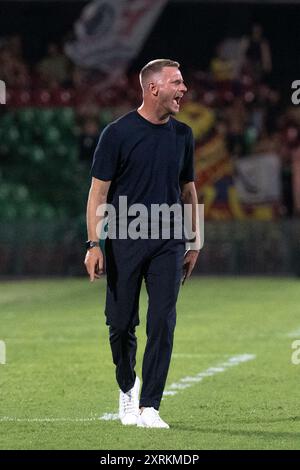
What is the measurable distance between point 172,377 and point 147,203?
134 inches

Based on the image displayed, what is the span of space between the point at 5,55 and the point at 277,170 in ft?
22.5

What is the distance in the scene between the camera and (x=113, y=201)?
831cm

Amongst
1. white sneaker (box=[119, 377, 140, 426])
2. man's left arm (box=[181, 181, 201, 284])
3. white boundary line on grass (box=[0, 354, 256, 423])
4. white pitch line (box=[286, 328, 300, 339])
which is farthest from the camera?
white pitch line (box=[286, 328, 300, 339])

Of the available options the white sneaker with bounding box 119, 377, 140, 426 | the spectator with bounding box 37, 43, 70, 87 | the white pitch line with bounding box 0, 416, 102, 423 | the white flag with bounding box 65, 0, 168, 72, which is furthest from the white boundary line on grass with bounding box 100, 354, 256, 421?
the spectator with bounding box 37, 43, 70, 87

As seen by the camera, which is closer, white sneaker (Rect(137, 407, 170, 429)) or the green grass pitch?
the green grass pitch

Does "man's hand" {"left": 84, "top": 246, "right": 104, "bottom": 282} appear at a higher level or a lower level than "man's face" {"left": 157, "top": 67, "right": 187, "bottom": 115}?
lower

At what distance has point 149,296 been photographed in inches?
327

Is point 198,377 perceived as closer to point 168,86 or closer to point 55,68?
point 168,86

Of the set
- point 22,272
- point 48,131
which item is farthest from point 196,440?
point 48,131

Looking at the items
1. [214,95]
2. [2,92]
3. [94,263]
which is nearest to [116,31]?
[214,95]

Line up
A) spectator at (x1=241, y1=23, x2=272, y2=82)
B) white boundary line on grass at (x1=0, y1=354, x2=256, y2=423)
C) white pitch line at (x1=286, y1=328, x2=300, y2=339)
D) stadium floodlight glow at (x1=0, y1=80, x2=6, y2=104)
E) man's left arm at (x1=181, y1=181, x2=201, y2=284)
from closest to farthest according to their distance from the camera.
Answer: man's left arm at (x1=181, y1=181, x2=201, y2=284) < white boundary line on grass at (x1=0, y1=354, x2=256, y2=423) < white pitch line at (x1=286, y1=328, x2=300, y2=339) < stadium floodlight glow at (x1=0, y1=80, x2=6, y2=104) < spectator at (x1=241, y1=23, x2=272, y2=82)

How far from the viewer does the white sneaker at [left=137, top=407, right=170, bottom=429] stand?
26.9ft

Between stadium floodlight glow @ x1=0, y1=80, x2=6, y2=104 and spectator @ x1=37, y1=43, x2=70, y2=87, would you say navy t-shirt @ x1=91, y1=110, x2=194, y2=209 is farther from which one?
spectator @ x1=37, y1=43, x2=70, y2=87

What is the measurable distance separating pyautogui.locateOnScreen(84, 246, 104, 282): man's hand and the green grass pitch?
0.89 meters
